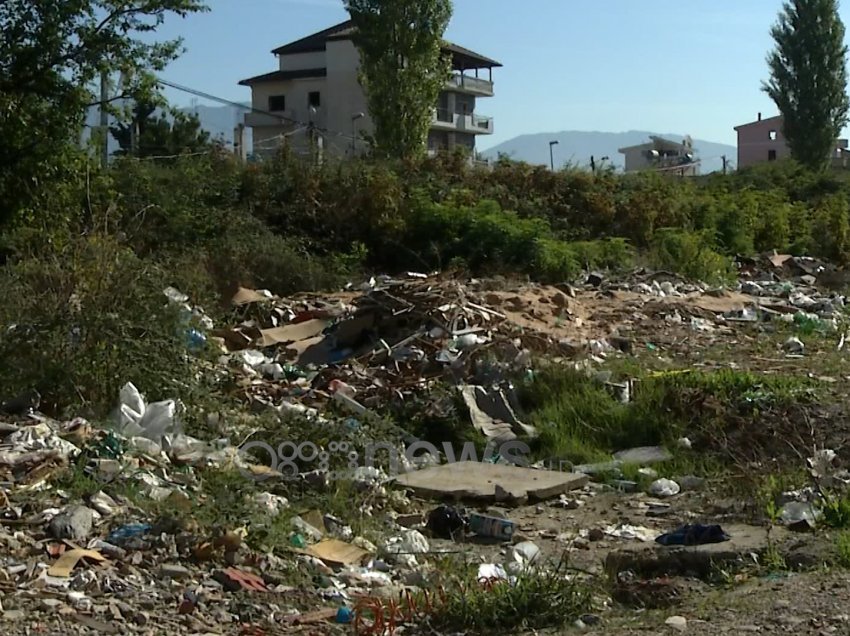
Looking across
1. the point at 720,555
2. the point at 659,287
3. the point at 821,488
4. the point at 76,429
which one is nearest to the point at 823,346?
the point at 659,287

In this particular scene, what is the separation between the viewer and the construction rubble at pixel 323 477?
16.3ft

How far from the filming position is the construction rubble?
195 inches

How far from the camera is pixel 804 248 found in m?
21.7

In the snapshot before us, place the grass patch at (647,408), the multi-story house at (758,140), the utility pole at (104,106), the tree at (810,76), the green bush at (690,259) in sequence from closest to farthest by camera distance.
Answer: the grass patch at (647,408) → the utility pole at (104,106) → the green bush at (690,259) → the tree at (810,76) → the multi-story house at (758,140)

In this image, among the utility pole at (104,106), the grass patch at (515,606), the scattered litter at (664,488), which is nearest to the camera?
the grass patch at (515,606)

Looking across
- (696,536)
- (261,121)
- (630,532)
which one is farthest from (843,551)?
(261,121)

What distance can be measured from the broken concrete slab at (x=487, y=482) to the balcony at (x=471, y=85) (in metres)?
46.2

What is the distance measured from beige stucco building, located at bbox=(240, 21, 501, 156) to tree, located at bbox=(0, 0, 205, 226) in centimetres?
3487

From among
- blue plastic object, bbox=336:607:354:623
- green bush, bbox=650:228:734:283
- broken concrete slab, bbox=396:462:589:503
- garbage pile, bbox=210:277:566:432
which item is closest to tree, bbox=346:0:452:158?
green bush, bbox=650:228:734:283

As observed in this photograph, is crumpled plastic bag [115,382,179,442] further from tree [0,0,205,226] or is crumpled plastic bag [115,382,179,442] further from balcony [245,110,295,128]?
balcony [245,110,295,128]

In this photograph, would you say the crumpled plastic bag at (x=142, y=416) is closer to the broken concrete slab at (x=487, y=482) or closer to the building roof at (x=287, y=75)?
the broken concrete slab at (x=487, y=482)

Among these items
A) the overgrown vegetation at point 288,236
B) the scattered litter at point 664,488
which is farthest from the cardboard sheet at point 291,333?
the scattered litter at point 664,488

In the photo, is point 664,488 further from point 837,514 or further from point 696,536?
point 696,536

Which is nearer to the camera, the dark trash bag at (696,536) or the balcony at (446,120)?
the dark trash bag at (696,536)
